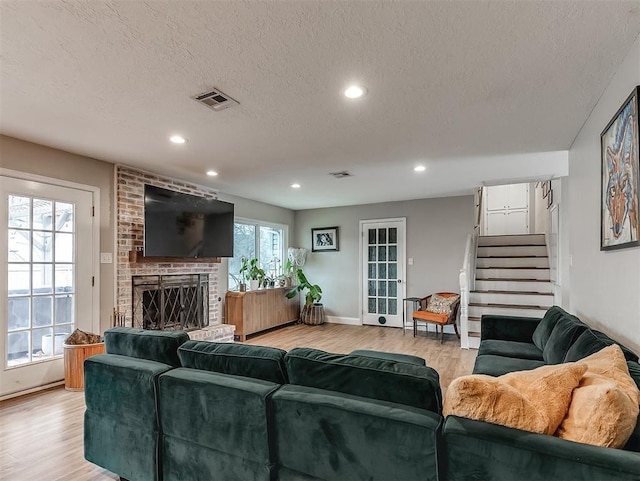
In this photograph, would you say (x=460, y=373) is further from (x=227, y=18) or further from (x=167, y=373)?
(x=227, y=18)

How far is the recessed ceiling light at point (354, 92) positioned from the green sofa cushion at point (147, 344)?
5.89ft

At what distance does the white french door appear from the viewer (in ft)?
21.2

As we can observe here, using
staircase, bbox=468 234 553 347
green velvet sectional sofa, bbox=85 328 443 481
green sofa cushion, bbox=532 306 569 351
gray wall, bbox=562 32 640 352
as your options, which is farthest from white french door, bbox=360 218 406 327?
green velvet sectional sofa, bbox=85 328 443 481

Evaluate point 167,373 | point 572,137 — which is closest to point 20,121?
point 167,373

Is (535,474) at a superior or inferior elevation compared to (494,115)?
inferior

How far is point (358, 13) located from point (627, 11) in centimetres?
119

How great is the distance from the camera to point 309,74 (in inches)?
81.7

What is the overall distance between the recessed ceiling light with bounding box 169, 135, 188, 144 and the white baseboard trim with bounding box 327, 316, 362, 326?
4.77 metres

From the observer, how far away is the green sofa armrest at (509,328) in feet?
10.8

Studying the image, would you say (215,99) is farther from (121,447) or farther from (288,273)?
(288,273)

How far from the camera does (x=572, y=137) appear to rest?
3143 millimetres

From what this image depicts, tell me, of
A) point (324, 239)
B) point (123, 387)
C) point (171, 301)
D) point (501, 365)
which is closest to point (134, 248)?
point (171, 301)

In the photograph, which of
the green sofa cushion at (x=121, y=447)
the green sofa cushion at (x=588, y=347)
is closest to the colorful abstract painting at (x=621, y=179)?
the green sofa cushion at (x=588, y=347)

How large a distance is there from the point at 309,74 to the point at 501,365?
2352 millimetres
